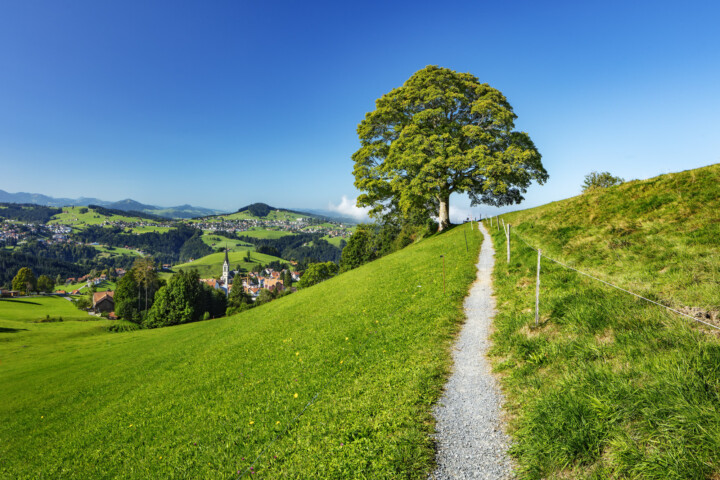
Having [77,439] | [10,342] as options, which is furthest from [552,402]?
[10,342]

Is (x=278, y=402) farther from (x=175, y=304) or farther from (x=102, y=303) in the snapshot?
(x=102, y=303)

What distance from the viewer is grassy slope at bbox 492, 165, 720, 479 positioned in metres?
3.67

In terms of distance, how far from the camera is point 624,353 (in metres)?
5.38

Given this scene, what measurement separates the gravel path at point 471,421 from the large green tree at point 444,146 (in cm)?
2229

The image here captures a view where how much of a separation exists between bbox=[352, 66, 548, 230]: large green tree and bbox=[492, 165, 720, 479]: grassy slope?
56.4 ft

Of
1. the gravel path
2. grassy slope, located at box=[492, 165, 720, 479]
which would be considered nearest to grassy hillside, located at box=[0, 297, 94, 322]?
the gravel path

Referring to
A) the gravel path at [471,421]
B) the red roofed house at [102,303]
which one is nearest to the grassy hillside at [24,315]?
the red roofed house at [102,303]

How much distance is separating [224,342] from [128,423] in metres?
8.13

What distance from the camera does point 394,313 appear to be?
13102mm

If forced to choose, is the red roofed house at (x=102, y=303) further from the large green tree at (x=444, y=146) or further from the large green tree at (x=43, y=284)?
the large green tree at (x=444, y=146)

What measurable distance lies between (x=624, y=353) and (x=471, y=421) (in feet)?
10.2

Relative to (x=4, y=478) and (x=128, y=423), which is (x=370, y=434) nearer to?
(x=128, y=423)

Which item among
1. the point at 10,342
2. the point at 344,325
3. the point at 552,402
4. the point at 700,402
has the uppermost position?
the point at 700,402

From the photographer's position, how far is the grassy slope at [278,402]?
5.97 metres
